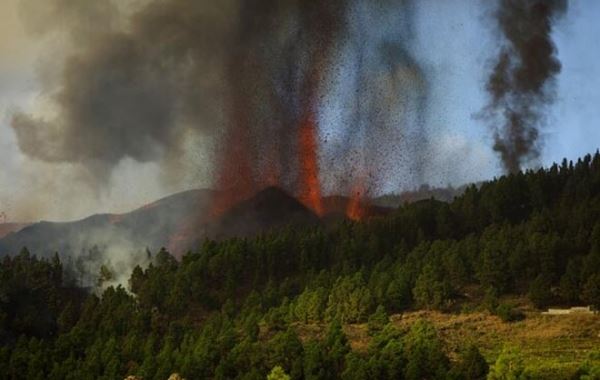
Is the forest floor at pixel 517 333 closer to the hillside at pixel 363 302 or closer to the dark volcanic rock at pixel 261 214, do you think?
the hillside at pixel 363 302

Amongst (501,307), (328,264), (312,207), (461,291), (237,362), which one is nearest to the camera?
(237,362)

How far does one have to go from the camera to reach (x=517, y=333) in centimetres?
8294

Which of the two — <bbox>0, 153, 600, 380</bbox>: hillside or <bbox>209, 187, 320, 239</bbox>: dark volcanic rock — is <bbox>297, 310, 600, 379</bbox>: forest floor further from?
<bbox>209, 187, 320, 239</bbox>: dark volcanic rock

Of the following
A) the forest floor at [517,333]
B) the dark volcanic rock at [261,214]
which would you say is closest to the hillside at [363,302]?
the forest floor at [517,333]

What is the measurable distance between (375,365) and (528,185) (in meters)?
54.5

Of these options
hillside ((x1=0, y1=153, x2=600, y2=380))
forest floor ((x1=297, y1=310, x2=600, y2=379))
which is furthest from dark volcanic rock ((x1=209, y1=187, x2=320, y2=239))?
forest floor ((x1=297, y1=310, x2=600, y2=379))

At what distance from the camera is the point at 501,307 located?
8675 cm

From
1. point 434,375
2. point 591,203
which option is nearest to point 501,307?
point 434,375

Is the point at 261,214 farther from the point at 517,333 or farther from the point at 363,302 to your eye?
the point at 517,333

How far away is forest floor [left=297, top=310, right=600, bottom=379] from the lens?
76.6m

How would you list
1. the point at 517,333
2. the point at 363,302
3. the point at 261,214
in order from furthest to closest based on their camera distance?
1. the point at 261,214
2. the point at 363,302
3. the point at 517,333

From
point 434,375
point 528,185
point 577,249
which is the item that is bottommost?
point 434,375

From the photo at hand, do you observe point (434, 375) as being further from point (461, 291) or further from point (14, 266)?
point (14, 266)

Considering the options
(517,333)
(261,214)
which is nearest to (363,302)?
(517,333)
